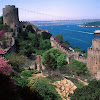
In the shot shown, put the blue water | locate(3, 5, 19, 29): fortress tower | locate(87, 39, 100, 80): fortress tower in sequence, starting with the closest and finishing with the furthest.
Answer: locate(87, 39, 100, 80): fortress tower < locate(3, 5, 19, 29): fortress tower < the blue water

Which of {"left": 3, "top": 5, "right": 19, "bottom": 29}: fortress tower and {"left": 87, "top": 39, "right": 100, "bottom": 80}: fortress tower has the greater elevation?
{"left": 3, "top": 5, "right": 19, "bottom": 29}: fortress tower

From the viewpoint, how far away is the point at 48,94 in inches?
290

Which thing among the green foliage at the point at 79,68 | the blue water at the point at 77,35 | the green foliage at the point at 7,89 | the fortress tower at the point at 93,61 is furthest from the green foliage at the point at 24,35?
the blue water at the point at 77,35

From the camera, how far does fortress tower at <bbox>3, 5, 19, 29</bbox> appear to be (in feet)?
71.9

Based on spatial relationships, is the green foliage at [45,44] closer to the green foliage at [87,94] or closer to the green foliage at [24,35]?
the green foliage at [24,35]

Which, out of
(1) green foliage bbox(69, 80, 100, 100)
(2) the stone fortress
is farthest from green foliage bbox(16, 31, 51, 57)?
(1) green foliage bbox(69, 80, 100, 100)

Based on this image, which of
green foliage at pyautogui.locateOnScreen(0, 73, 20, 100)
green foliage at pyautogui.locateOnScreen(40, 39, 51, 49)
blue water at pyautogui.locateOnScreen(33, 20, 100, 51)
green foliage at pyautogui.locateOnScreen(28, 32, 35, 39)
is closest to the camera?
green foliage at pyautogui.locateOnScreen(0, 73, 20, 100)

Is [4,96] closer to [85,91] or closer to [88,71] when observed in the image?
[85,91]

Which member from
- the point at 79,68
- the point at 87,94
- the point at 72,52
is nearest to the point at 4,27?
the point at 72,52

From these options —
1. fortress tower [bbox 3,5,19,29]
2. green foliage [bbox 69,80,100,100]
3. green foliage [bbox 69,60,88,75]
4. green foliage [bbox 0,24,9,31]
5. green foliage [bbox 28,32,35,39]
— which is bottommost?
green foliage [bbox 69,60,88,75]

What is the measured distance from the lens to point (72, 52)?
21719 mm

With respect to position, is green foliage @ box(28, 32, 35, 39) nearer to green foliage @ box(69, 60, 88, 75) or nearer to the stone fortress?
the stone fortress

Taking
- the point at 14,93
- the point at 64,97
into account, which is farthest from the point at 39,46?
the point at 14,93

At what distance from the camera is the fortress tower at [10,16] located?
71.9 ft
